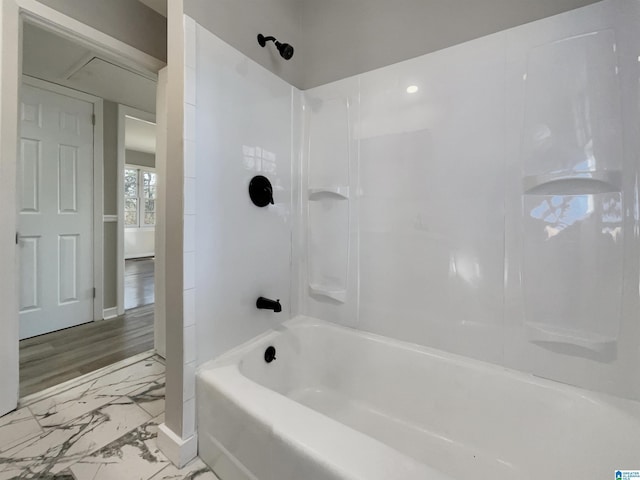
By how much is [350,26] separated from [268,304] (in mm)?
1723

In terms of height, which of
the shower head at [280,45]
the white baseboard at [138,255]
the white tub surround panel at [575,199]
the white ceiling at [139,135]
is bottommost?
the white baseboard at [138,255]

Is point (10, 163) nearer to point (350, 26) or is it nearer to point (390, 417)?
point (350, 26)

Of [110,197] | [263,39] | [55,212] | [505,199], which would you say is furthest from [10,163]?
[505,199]

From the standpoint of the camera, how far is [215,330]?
127 cm

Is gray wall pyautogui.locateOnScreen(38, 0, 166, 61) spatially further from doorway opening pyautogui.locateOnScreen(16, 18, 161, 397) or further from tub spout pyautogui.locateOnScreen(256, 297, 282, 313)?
tub spout pyautogui.locateOnScreen(256, 297, 282, 313)

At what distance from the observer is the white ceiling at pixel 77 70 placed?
6.45ft

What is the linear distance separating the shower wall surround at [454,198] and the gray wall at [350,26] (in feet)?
0.25

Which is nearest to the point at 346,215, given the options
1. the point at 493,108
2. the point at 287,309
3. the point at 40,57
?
the point at 287,309

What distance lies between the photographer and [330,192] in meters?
1.70

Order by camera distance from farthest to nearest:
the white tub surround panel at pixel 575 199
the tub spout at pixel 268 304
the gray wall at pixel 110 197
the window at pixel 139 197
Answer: the window at pixel 139 197, the gray wall at pixel 110 197, the tub spout at pixel 268 304, the white tub surround panel at pixel 575 199

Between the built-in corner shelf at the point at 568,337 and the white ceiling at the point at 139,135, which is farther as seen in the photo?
the white ceiling at the point at 139,135

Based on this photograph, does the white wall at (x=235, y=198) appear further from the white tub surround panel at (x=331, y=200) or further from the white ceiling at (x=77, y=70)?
the white ceiling at (x=77, y=70)

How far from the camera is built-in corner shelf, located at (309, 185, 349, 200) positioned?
1.65 meters

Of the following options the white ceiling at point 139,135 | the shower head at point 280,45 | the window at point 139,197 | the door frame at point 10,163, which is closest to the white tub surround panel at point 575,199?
the shower head at point 280,45
